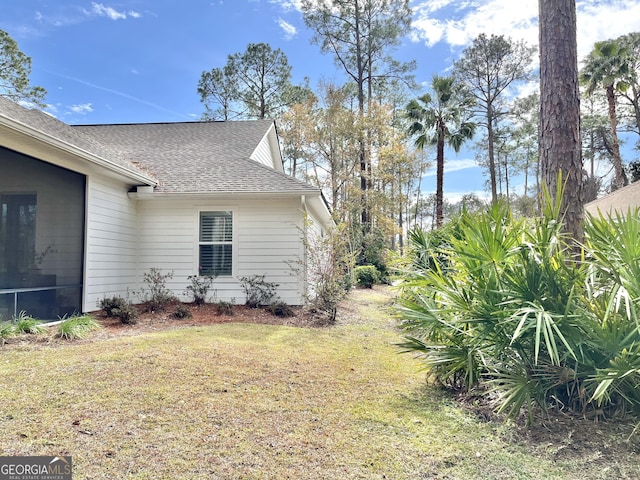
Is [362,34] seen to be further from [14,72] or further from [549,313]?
[549,313]

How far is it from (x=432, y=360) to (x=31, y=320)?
20.7ft

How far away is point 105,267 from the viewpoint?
796 centimetres

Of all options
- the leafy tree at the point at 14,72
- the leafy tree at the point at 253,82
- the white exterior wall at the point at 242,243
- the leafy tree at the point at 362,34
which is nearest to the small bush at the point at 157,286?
the white exterior wall at the point at 242,243

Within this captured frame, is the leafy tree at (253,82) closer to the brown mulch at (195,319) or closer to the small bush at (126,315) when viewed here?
Result: the brown mulch at (195,319)

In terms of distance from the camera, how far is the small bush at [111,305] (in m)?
7.24

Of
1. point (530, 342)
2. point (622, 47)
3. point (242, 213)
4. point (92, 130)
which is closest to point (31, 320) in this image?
point (242, 213)

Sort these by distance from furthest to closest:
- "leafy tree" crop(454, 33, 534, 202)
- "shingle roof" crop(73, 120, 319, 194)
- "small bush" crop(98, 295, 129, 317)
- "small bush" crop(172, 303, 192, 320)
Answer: "leafy tree" crop(454, 33, 534, 202) → "shingle roof" crop(73, 120, 319, 194) → "small bush" crop(172, 303, 192, 320) → "small bush" crop(98, 295, 129, 317)

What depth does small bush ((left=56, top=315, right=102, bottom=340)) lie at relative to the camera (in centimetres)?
567

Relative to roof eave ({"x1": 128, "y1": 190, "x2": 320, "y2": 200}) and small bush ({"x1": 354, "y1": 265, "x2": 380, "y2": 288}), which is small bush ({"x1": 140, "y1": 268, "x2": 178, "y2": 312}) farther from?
small bush ({"x1": 354, "y1": 265, "x2": 380, "y2": 288})

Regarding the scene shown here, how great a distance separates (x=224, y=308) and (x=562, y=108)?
7.11 m

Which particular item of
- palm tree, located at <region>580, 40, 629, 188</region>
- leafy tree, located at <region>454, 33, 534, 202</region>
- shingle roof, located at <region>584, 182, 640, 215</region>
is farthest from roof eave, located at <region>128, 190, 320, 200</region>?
leafy tree, located at <region>454, 33, 534, 202</region>

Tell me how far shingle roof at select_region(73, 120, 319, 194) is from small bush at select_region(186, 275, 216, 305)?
2.15 metres

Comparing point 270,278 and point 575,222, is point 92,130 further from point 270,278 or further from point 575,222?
point 575,222

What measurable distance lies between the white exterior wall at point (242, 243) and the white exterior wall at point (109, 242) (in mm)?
543
